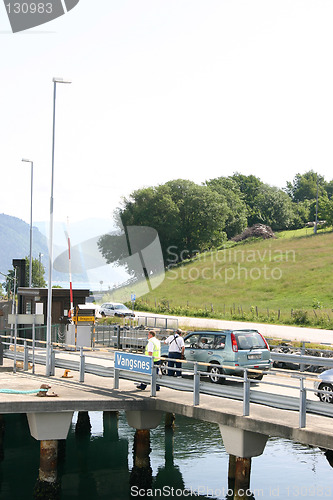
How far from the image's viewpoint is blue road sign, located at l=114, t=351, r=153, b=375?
18.1m

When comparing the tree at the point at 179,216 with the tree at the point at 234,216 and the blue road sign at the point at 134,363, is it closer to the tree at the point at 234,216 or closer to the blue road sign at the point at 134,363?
the tree at the point at 234,216

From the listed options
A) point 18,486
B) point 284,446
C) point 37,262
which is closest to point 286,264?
point 37,262

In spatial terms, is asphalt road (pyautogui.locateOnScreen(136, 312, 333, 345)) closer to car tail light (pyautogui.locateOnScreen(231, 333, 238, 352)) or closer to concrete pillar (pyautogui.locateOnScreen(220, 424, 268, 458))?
car tail light (pyautogui.locateOnScreen(231, 333, 238, 352))

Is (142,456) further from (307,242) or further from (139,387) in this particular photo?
(307,242)

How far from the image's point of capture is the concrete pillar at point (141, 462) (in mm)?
17844

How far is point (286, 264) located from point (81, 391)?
70.1 metres

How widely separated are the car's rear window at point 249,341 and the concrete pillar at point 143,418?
14.7 feet

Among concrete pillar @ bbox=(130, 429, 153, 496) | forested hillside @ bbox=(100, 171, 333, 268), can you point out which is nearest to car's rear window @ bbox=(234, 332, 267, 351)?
concrete pillar @ bbox=(130, 429, 153, 496)

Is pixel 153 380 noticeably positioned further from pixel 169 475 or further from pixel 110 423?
pixel 110 423

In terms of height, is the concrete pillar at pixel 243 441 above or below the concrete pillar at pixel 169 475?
above

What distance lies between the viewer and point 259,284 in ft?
261

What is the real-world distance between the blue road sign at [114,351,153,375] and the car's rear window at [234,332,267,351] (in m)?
4.02

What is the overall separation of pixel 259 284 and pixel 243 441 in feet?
215

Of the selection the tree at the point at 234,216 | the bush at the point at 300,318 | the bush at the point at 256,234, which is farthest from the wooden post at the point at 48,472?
the tree at the point at 234,216
